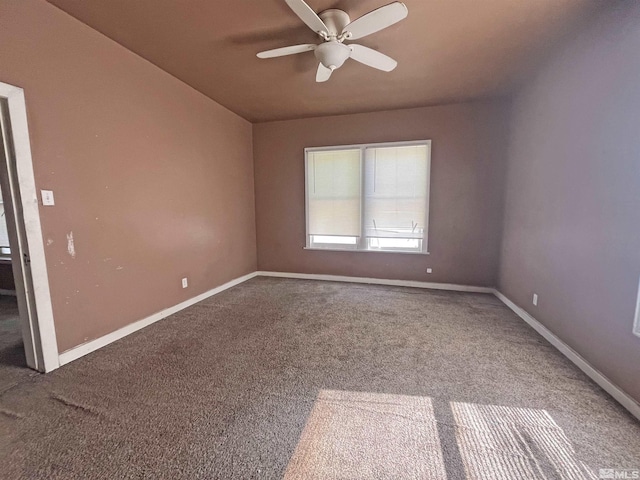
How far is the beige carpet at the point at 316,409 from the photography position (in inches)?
51.5

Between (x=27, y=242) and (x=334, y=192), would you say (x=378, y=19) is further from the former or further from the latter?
(x=27, y=242)

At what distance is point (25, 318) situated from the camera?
2033mm

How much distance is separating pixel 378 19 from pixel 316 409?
8.49 feet

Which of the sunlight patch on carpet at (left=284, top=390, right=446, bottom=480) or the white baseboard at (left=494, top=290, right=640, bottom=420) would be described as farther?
the white baseboard at (left=494, top=290, right=640, bottom=420)

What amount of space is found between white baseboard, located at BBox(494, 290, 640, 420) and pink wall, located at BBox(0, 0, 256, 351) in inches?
156

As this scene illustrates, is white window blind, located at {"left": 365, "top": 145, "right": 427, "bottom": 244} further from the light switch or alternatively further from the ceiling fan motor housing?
the light switch

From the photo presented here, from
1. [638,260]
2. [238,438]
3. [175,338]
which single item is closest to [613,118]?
[638,260]

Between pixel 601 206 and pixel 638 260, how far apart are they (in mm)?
479

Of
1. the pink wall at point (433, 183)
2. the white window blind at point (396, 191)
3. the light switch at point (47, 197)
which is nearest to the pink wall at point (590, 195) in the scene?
the pink wall at point (433, 183)

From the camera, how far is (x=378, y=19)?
1810 mm

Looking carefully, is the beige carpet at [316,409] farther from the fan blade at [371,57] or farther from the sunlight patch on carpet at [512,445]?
the fan blade at [371,57]

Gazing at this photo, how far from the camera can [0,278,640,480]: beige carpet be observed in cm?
131
